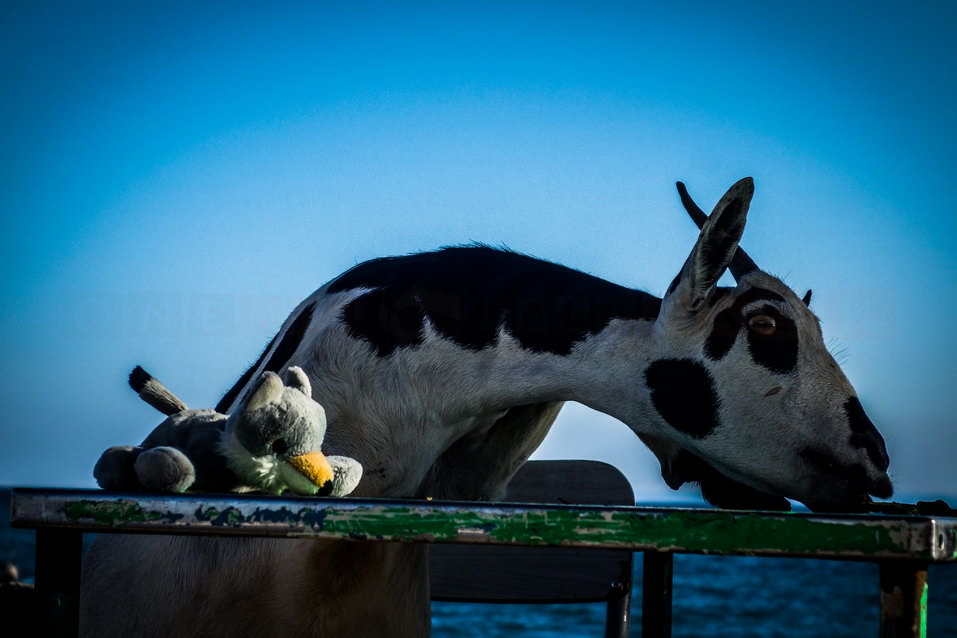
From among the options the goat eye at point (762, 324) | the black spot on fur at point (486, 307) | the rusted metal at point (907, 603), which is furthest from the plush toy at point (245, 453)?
the goat eye at point (762, 324)

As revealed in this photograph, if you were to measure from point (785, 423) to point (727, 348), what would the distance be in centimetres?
17

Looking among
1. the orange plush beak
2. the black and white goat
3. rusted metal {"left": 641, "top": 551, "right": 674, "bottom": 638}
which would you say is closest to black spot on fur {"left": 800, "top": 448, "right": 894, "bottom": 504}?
the black and white goat

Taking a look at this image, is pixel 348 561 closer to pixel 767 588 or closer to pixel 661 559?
pixel 661 559

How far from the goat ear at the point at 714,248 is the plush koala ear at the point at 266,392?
2.74ft

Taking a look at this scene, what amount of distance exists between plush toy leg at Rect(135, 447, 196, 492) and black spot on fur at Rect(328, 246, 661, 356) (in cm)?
70

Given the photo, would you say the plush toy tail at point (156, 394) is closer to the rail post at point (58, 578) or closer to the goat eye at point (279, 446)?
the goat eye at point (279, 446)

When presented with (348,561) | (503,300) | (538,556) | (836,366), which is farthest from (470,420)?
(538,556)

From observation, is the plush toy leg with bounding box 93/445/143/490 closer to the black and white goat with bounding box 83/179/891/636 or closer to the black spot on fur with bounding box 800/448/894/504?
the black and white goat with bounding box 83/179/891/636

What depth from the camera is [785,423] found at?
164 centimetres

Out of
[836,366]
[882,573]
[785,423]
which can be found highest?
[836,366]

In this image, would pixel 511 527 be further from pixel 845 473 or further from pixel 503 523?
pixel 845 473

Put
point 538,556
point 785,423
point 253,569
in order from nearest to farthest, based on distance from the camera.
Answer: point 253,569 < point 785,423 < point 538,556

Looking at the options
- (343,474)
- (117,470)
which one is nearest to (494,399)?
(343,474)

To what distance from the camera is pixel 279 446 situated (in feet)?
3.82
